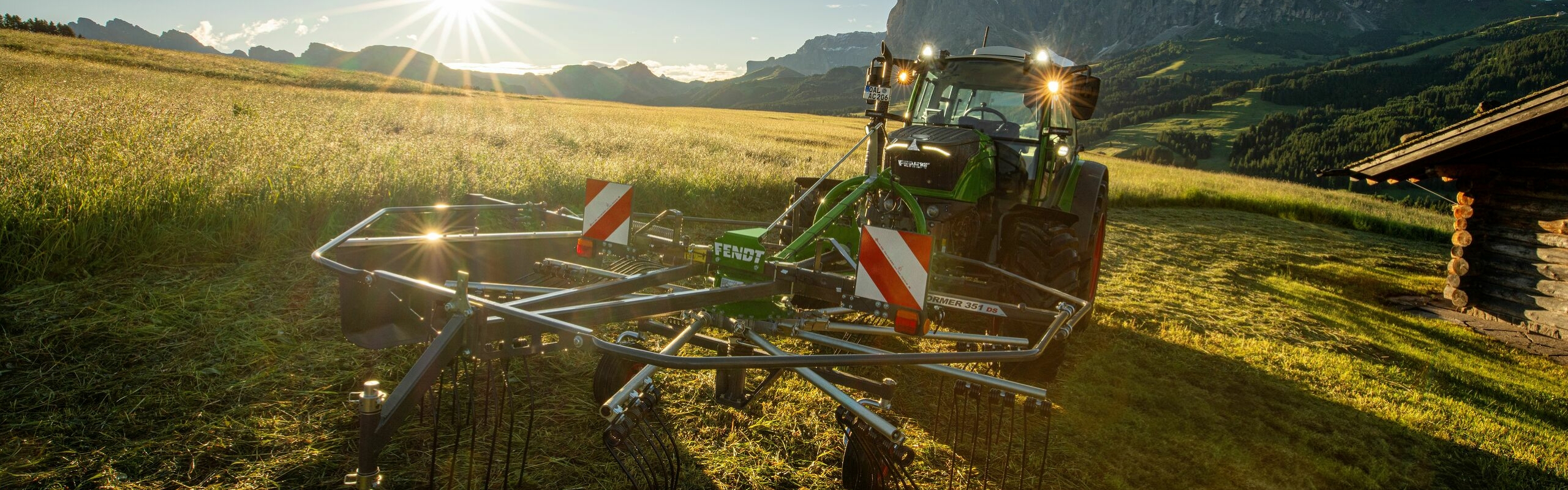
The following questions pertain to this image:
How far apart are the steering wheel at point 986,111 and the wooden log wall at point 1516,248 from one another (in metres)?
6.69

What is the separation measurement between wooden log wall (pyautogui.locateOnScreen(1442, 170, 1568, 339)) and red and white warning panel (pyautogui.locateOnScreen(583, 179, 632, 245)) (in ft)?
32.4

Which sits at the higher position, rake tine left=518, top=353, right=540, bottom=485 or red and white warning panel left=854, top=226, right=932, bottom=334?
red and white warning panel left=854, top=226, right=932, bottom=334

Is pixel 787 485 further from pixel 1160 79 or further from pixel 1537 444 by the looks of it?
pixel 1160 79

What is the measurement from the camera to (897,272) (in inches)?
115

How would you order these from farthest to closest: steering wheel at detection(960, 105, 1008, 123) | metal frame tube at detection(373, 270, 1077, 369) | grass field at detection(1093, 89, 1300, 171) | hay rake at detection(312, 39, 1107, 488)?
1. grass field at detection(1093, 89, 1300, 171)
2. steering wheel at detection(960, 105, 1008, 123)
3. hay rake at detection(312, 39, 1107, 488)
4. metal frame tube at detection(373, 270, 1077, 369)

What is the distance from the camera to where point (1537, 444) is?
4.54 meters

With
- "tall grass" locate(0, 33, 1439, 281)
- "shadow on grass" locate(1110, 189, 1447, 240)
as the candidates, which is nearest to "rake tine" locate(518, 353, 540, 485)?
"tall grass" locate(0, 33, 1439, 281)

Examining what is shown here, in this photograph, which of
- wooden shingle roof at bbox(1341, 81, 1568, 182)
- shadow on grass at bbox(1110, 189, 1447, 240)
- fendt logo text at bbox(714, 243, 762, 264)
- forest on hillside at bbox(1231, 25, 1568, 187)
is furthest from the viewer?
forest on hillside at bbox(1231, 25, 1568, 187)

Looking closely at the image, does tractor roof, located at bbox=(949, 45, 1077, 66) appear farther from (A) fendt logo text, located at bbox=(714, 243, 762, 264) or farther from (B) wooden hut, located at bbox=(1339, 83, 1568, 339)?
(B) wooden hut, located at bbox=(1339, 83, 1568, 339)

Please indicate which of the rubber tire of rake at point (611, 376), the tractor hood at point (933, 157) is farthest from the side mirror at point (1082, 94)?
the rubber tire of rake at point (611, 376)

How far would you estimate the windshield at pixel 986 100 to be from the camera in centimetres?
586

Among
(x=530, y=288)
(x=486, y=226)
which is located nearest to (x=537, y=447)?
(x=530, y=288)

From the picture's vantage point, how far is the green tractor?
4.56 metres

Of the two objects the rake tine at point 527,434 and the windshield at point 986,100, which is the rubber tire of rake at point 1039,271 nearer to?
the windshield at point 986,100
